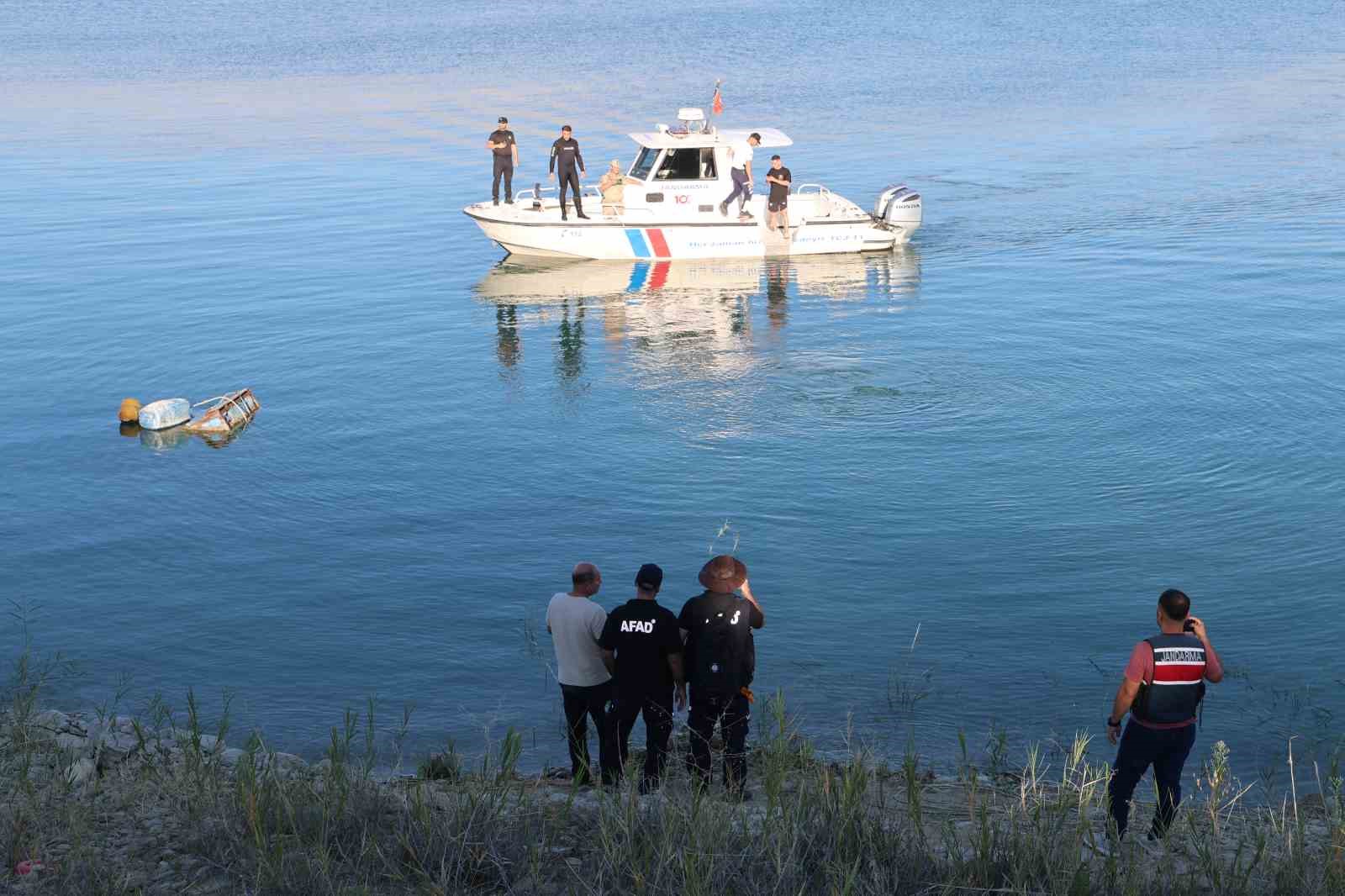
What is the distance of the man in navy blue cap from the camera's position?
8273 millimetres

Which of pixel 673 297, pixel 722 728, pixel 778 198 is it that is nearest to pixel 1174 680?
pixel 722 728

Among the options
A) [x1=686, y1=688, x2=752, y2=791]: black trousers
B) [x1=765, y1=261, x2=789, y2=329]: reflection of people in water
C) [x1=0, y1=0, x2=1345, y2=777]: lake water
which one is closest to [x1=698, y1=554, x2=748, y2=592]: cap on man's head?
[x1=686, y1=688, x2=752, y2=791]: black trousers

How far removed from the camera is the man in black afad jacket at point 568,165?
2603cm

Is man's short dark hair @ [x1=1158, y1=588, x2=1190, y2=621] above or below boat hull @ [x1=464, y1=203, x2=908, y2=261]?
below

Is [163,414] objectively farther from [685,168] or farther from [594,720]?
[685,168]

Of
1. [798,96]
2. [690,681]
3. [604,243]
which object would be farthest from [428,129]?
[690,681]

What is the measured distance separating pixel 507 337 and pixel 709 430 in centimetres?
664

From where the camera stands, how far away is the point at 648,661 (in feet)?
27.3

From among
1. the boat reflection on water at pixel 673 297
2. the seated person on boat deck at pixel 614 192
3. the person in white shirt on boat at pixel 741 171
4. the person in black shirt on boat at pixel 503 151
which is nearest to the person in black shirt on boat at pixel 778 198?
the person in white shirt on boat at pixel 741 171

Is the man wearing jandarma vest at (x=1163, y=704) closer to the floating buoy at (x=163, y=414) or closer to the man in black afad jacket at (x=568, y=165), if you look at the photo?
the floating buoy at (x=163, y=414)

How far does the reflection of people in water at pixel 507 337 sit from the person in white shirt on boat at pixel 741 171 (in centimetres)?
515

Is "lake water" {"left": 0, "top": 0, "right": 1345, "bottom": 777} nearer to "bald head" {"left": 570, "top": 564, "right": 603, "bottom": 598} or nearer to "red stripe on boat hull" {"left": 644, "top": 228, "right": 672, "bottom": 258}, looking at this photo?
"red stripe on boat hull" {"left": 644, "top": 228, "right": 672, "bottom": 258}

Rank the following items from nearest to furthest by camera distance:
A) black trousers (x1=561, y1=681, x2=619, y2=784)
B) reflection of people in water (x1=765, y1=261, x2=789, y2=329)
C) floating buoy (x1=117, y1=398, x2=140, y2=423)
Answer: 1. black trousers (x1=561, y1=681, x2=619, y2=784)
2. floating buoy (x1=117, y1=398, x2=140, y2=423)
3. reflection of people in water (x1=765, y1=261, x2=789, y2=329)

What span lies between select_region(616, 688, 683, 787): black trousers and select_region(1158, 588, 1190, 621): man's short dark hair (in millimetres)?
2946
